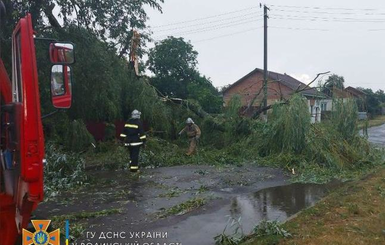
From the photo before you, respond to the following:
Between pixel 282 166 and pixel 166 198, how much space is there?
4.31 meters

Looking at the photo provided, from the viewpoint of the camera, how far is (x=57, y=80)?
9.30 ft

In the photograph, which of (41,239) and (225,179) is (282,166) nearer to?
(225,179)

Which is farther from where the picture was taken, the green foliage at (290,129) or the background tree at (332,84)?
the background tree at (332,84)

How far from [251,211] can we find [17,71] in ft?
14.4

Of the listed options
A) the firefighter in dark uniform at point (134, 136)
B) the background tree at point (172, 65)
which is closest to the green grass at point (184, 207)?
the firefighter in dark uniform at point (134, 136)

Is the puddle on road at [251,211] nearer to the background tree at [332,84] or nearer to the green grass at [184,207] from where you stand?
the green grass at [184,207]

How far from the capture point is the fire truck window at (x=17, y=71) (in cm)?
254

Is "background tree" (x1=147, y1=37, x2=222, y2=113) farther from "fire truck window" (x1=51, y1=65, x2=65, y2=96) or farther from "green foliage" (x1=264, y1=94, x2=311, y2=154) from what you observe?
"fire truck window" (x1=51, y1=65, x2=65, y2=96)

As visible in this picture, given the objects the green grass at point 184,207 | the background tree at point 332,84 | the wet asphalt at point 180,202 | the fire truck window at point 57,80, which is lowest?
the wet asphalt at point 180,202

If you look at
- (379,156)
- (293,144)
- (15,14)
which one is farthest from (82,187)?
(379,156)

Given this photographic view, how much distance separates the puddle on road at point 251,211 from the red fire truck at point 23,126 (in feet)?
7.71

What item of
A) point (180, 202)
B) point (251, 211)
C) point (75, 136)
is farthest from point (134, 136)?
point (251, 211)

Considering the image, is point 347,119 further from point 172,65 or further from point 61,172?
point 172,65

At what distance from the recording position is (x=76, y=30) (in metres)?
9.25
